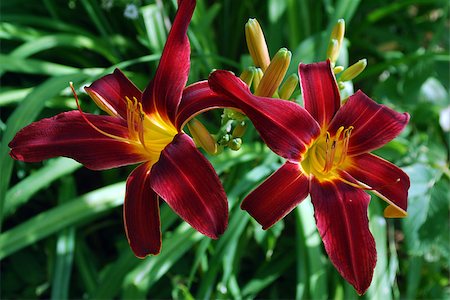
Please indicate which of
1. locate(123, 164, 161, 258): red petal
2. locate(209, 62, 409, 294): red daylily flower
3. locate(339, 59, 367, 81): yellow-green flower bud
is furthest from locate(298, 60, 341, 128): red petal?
locate(123, 164, 161, 258): red petal

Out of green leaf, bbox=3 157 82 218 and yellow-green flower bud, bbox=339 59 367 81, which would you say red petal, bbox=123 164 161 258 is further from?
green leaf, bbox=3 157 82 218

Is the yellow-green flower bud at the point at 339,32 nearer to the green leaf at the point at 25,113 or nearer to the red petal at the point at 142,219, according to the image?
the red petal at the point at 142,219

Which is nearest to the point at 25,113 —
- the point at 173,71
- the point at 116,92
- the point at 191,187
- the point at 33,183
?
the point at 33,183

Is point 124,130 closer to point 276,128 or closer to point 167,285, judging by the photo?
point 276,128

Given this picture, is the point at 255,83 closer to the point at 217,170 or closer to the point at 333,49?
the point at 333,49

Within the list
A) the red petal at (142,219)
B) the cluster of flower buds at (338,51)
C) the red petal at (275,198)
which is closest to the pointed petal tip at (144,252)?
the red petal at (142,219)

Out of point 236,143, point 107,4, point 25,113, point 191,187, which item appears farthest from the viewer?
point 107,4
